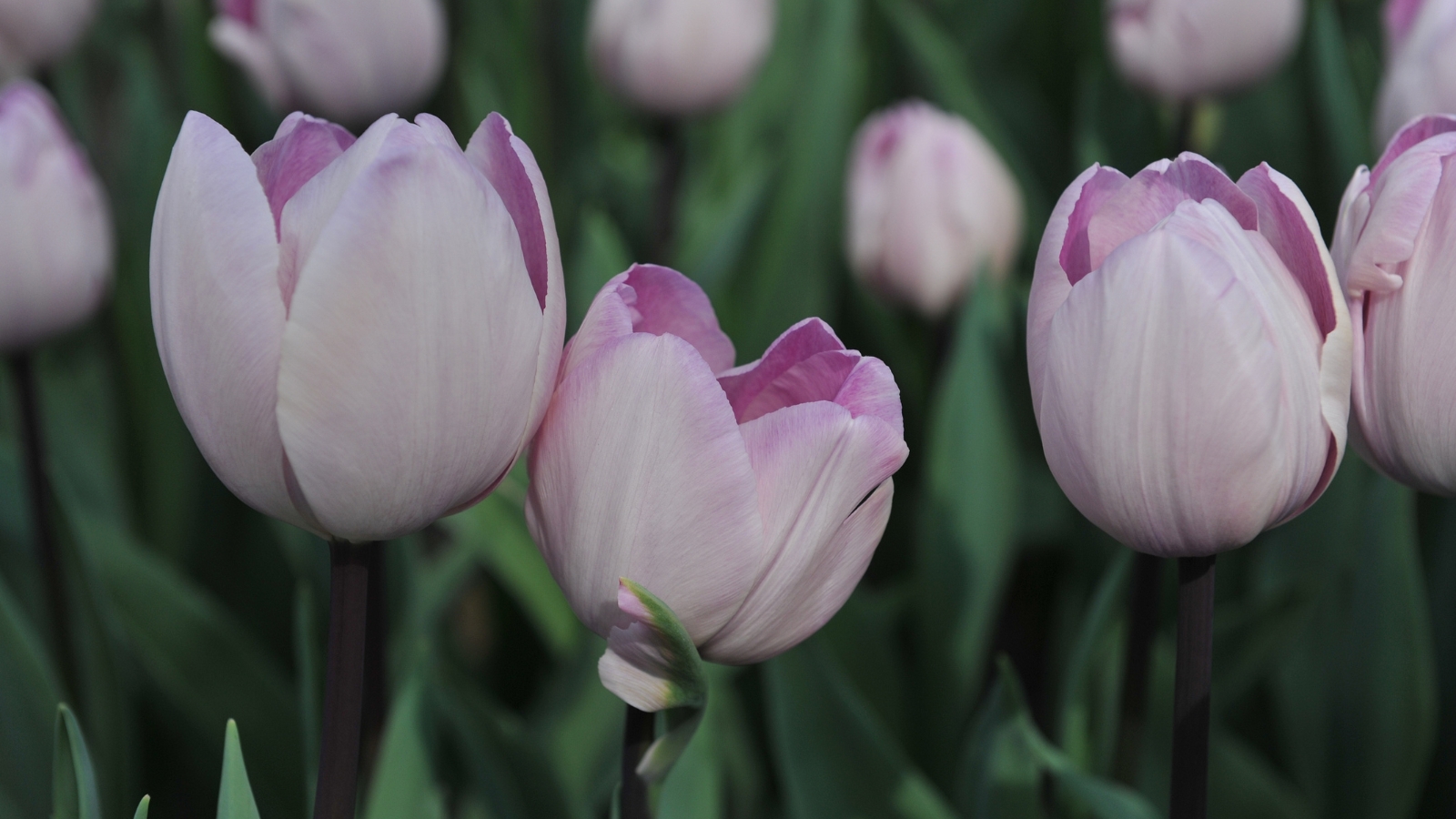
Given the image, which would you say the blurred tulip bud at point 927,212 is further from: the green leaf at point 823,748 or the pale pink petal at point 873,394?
the pale pink petal at point 873,394

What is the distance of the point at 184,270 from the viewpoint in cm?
38

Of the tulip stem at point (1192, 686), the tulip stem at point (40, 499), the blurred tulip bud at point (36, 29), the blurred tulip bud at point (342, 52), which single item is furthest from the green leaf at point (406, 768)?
the blurred tulip bud at point (36, 29)

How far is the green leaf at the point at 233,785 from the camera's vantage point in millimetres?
435

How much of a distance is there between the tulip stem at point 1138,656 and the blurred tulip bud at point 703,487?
24 cm

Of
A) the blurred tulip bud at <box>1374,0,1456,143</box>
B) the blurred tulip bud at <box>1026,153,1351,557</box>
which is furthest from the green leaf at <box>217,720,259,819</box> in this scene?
the blurred tulip bud at <box>1374,0,1456,143</box>

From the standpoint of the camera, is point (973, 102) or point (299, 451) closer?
point (299, 451)

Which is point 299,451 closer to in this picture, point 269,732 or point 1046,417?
point 1046,417

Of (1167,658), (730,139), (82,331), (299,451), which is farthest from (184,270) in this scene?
(730,139)

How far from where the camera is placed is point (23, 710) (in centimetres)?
75

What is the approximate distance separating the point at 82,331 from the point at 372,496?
951 mm

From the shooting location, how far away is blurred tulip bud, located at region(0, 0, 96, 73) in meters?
0.97

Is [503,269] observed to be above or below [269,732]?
above

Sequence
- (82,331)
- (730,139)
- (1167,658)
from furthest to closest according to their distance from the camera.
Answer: (730,139) → (82,331) → (1167,658)

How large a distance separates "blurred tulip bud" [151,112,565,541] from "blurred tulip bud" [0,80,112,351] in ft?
1.29
